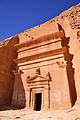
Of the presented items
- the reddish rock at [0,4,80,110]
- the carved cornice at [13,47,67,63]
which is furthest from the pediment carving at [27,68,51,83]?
the carved cornice at [13,47,67,63]

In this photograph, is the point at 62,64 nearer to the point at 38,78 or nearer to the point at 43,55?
the point at 43,55

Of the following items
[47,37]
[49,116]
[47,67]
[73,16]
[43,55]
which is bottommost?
[49,116]

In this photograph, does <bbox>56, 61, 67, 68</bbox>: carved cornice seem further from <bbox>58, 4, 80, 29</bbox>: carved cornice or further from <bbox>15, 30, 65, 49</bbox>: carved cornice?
<bbox>58, 4, 80, 29</bbox>: carved cornice

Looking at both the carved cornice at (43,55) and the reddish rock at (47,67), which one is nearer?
the reddish rock at (47,67)

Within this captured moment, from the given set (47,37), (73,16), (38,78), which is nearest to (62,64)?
(38,78)

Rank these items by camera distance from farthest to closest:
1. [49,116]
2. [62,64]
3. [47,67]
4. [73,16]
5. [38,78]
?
[73,16]
[47,67]
[38,78]
[62,64]
[49,116]

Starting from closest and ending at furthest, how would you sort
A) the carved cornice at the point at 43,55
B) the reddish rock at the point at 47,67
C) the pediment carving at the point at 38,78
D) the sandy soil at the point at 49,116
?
1. the sandy soil at the point at 49,116
2. the reddish rock at the point at 47,67
3. the pediment carving at the point at 38,78
4. the carved cornice at the point at 43,55

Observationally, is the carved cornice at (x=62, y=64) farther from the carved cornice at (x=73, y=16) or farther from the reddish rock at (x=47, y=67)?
the carved cornice at (x=73, y=16)

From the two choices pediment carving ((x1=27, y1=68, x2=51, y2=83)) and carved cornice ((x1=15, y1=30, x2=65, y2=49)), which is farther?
carved cornice ((x1=15, y1=30, x2=65, y2=49))

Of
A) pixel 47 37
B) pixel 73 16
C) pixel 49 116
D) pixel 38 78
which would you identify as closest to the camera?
pixel 49 116

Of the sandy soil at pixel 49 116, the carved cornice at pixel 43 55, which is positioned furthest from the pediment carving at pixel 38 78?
the sandy soil at pixel 49 116

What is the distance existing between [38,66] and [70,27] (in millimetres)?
4571

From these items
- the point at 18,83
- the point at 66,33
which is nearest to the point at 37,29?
the point at 66,33

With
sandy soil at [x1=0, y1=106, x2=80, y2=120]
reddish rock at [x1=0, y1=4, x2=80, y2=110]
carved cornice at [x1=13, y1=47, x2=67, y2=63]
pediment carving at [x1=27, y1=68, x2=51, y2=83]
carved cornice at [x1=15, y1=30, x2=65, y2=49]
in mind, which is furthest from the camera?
carved cornice at [x1=15, y1=30, x2=65, y2=49]
